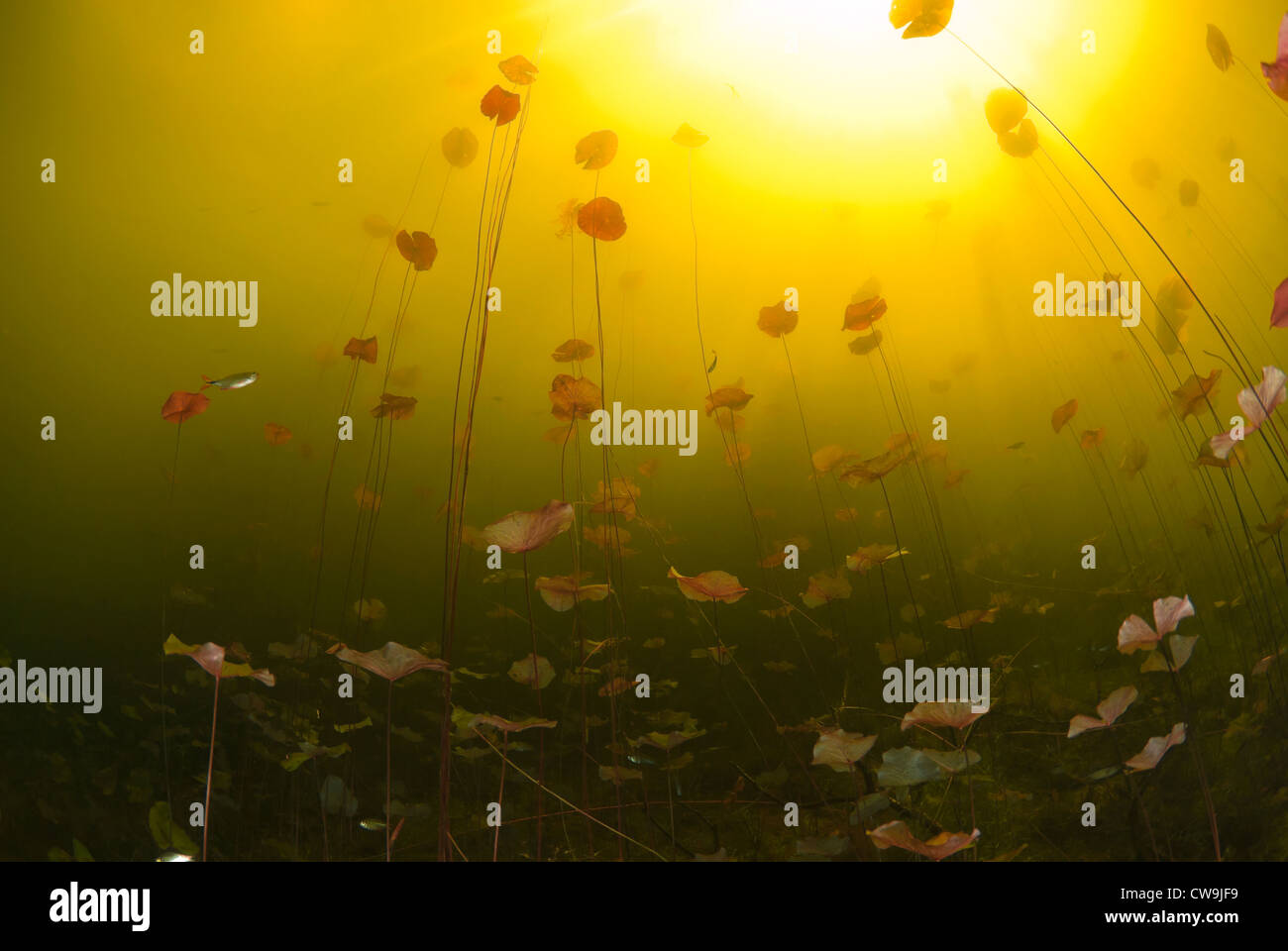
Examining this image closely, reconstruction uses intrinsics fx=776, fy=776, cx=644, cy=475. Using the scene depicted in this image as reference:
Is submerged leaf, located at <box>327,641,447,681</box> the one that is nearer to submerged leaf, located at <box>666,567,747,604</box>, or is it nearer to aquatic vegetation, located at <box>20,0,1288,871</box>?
aquatic vegetation, located at <box>20,0,1288,871</box>

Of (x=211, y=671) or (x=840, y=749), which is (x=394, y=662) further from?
(x=840, y=749)

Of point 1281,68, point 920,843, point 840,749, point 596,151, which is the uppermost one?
point 596,151

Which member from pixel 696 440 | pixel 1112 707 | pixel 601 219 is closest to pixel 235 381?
pixel 601 219

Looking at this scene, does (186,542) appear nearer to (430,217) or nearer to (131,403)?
(131,403)

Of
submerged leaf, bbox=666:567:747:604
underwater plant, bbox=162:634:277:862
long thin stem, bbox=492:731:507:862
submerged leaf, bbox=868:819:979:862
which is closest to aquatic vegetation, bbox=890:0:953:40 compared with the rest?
submerged leaf, bbox=666:567:747:604

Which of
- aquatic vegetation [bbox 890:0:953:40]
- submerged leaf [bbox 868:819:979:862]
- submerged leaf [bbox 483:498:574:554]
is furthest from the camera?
aquatic vegetation [bbox 890:0:953:40]

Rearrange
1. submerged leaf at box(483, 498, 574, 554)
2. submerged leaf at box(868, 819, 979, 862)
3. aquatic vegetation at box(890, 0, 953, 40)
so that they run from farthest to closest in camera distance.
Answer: aquatic vegetation at box(890, 0, 953, 40), submerged leaf at box(483, 498, 574, 554), submerged leaf at box(868, 819, 979, 862)

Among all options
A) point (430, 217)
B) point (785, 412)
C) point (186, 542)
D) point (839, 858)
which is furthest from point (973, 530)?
point (186, 542)

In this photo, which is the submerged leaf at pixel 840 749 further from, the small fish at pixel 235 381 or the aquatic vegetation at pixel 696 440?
the small fish at pixel 235 381

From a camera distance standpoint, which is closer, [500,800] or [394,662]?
[394,662]

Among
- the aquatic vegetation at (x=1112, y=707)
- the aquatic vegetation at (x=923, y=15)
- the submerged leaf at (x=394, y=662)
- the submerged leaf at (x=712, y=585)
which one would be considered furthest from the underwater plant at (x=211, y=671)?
the aquatic vegetation at (x=923, y=15)

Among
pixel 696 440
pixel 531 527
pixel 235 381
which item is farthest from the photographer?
pixel 696 440

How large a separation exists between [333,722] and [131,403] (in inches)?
26.4
